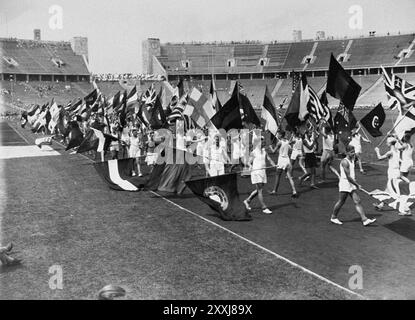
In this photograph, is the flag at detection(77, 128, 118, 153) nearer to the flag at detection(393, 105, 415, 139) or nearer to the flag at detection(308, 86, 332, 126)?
the flag at detection(308, 86, 332, 126)

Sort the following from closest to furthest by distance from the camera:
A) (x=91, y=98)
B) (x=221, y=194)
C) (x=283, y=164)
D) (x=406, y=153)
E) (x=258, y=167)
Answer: (x=221, y=194) < (x=258, y=167) < (x=406, y=153) < (x=283, y=164) < (x=91, y=98)

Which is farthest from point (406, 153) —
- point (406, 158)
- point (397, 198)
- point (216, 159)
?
point (216, 159)

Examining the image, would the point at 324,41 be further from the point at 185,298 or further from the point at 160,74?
the point at 185,298

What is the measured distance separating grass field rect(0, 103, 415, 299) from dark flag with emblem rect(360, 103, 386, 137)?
18.2 ft

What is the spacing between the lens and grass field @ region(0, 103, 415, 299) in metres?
6.55

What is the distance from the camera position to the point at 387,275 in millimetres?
6977

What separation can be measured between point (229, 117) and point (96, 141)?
9.32 m

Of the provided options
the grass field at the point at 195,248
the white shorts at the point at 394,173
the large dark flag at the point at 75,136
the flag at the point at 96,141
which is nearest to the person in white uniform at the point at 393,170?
the white shorts at the point at 394,173

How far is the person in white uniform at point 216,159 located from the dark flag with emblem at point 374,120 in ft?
20.4

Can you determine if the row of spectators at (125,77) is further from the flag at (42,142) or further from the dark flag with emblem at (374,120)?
the dark flag with emblem at (374,120)

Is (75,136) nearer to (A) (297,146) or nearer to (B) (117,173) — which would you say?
(B) (117,173)

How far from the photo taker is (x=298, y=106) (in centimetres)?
1363

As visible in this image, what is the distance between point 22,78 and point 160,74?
77.8 ft

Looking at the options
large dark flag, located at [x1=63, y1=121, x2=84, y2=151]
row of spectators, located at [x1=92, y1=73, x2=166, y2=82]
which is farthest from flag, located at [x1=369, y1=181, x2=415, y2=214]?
row of spectators, located at [x1=92, y1=73, x2=166, y2=82]
